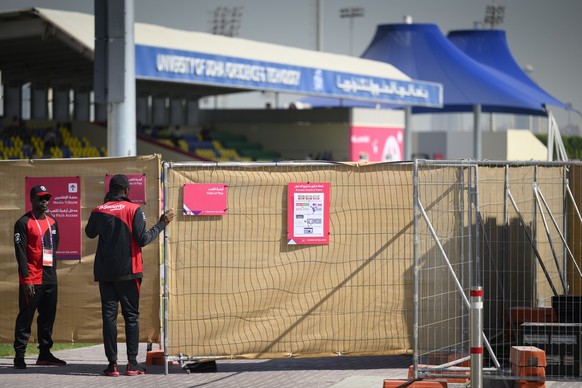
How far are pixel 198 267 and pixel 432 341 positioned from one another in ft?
7.95

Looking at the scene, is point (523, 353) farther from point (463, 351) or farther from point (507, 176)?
point (507, 176)

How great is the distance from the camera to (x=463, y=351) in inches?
414

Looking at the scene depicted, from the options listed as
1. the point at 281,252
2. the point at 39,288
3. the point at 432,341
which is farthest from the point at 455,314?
the point at 39,288

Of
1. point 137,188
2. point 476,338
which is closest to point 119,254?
point 137,188

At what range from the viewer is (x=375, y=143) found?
4138 centimetres

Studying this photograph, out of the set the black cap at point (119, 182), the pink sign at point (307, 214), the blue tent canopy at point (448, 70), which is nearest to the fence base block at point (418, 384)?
the pink sign at point (307, 214)

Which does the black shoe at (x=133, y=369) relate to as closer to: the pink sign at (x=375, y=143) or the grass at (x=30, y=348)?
the grass at (x=30, y=348)

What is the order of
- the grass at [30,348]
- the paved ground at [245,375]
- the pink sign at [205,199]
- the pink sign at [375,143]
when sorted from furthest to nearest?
the pink sign at [375,143] → the grass at [30,348] → the pink sign at [205,199] → the paved ground at [245,375]

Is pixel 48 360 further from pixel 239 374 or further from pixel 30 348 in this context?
pixel 239 374

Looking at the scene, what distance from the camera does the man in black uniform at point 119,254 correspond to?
10.6m

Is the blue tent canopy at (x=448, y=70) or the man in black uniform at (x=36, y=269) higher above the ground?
the blue tent canopy at (x=448, y=70)

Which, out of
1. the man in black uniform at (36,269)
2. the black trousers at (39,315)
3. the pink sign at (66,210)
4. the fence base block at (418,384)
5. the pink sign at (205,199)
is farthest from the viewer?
the pink sign at (66,210)

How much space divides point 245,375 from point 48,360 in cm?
218

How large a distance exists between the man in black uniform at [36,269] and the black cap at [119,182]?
791 mm
